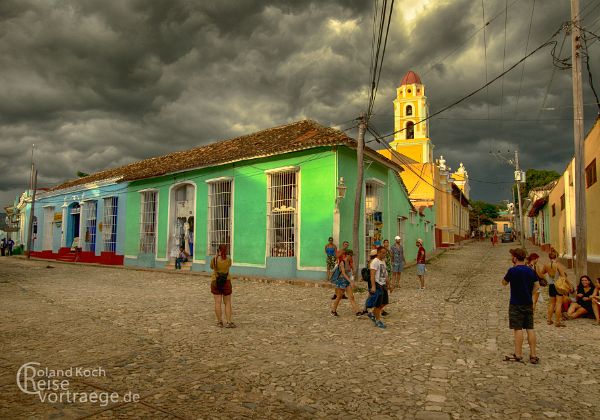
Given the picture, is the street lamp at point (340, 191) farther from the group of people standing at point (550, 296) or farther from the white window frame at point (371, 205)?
the group of people standing at point (550, 296)

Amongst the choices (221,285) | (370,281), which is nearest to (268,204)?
(221,285)

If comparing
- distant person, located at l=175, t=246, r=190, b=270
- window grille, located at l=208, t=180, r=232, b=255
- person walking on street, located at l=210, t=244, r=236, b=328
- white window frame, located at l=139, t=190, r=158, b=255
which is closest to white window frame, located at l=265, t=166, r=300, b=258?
window grille, located at l=208, t=180, r=232, b=255

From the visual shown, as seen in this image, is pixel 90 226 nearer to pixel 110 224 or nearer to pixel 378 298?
pixel 110 224

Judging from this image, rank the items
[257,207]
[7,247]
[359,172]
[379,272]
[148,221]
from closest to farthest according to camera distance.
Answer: [379,272] → [359,172] → [257,207] → [148,221] → [7,247]

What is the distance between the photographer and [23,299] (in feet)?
30.2

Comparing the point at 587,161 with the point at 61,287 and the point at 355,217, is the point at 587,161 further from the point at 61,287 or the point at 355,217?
the point at 61,287

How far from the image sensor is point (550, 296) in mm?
7250

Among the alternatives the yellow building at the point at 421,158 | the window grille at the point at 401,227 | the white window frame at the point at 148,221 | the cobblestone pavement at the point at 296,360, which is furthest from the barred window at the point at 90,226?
the yellow building at the point at 421,158

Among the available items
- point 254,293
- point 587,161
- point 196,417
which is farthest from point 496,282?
point 196,417

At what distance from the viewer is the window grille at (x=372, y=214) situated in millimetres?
13945

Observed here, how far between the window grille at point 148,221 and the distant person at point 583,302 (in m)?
15.6

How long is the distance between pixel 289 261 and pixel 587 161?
9.36m

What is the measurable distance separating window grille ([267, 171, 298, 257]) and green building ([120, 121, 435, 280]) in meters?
0.03

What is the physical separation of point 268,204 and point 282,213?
0.61 metres
